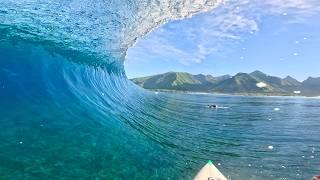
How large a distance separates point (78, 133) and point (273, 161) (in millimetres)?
12112

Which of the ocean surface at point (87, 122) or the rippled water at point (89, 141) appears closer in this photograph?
the rippled water at point (89, 141)

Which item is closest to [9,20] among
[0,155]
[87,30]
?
[87,30]

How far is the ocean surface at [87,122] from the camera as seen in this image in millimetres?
16641

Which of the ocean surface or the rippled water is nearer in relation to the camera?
the rippled water

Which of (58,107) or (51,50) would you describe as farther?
(51,50)

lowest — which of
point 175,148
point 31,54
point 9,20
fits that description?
point 175,148

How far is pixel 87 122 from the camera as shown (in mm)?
22500

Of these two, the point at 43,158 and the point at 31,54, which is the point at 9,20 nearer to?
the point at 31,54

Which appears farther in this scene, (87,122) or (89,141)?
(87,122)

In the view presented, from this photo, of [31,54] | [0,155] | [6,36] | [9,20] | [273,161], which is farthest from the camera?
[31,54]

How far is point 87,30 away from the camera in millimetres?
30938

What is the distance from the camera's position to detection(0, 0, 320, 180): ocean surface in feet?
54.6

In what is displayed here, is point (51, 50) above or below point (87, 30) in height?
below

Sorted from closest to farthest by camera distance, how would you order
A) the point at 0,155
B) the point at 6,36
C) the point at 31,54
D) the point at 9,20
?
the point at 0,155
the point at 9,20
the point at 6,36
the point at 31,54
